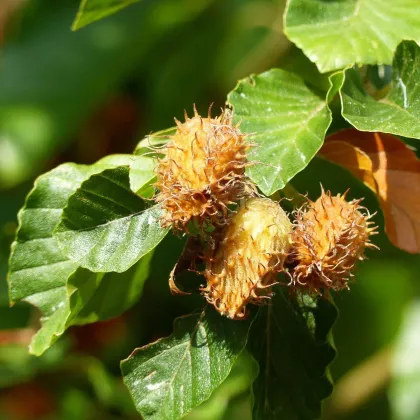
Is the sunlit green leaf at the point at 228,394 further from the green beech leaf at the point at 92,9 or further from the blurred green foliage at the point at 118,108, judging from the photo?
the green beech leaf at the point at 92,9

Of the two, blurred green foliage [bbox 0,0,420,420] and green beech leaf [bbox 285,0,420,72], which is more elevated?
green beech leaf [bbox 285,0,420,72]

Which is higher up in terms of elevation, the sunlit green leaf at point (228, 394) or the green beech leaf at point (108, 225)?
the green beech leaf at point (108, 225)

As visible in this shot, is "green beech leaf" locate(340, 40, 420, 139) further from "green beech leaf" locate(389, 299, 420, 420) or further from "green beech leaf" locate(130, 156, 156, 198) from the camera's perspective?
"green beech leaf" locate(389, 299, 420, 420)

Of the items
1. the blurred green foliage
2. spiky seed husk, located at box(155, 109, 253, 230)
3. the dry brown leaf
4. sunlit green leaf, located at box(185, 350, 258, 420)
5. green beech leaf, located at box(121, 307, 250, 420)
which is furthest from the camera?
the blurred green foliage

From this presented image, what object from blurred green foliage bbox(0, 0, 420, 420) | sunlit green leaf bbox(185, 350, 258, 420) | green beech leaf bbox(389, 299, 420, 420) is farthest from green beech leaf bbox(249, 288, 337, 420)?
green beech leaf bbox(389, 299, 420, 420)

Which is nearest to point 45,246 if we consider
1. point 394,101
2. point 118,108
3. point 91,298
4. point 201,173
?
point 91,298

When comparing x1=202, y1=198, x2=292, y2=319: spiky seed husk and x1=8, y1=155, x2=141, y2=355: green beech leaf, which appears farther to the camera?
x1=8, y1=155, x2=141, y2=355: green beech leaf

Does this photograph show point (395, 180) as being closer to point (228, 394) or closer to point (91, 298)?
point (91, 298)

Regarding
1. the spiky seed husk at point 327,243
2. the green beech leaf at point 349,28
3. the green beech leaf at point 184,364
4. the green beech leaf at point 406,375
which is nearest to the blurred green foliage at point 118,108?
the green beech leaf at point 406,375
